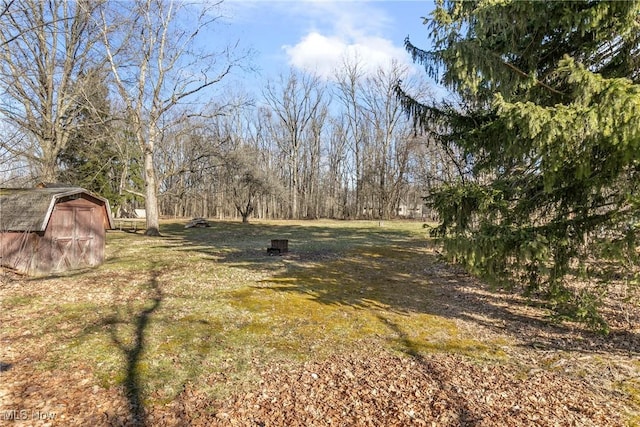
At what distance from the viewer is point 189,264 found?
10867mm

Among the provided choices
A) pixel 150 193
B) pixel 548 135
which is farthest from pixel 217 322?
pixel 150 193

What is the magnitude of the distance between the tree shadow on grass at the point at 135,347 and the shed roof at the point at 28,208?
145 inches

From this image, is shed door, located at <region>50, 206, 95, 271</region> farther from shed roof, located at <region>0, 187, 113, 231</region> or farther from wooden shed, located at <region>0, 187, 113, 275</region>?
shed roof, located at <region>0, 187, 113, 231</region>

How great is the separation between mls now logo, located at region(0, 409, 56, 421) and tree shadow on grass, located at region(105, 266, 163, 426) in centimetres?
72

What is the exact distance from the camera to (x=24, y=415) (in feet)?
11.9

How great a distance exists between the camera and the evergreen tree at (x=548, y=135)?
3992mm

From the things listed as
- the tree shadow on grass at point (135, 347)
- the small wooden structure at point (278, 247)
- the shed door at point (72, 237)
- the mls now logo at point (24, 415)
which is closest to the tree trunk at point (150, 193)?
the shed door at point (72, 237)

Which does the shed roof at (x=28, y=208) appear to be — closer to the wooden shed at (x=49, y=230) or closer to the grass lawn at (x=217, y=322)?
the wooden shed at (x=49, y=230)

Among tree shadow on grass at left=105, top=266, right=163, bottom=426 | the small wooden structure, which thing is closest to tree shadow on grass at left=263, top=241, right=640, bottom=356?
the small wooden structure

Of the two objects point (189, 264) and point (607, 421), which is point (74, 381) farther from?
point (189, 264)

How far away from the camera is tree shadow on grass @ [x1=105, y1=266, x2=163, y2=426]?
12.6ft

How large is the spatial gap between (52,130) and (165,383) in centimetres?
1491

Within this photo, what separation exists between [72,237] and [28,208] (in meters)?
1.28

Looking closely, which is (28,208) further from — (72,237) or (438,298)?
(438,298)
